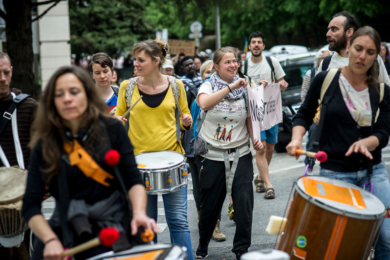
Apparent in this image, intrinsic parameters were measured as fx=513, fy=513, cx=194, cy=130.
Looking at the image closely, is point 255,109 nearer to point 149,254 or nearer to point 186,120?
point 186,120

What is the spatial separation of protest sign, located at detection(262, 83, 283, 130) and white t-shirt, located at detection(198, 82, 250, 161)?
92.5 inches

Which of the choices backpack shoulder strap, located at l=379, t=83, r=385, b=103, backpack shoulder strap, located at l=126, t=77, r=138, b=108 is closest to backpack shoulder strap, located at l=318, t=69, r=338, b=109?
backpack shoulder strap, located at l=379, t=83, r=385, b=103

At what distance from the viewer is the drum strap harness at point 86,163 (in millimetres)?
2887

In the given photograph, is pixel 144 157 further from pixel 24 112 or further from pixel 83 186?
pixel 83 186

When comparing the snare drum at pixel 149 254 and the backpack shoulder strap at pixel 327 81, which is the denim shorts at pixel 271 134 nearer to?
the backpack shoulder strap at pixel 327 81

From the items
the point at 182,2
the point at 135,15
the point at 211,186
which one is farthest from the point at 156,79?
the point at 135,15

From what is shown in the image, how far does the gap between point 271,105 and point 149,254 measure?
16.2 ft

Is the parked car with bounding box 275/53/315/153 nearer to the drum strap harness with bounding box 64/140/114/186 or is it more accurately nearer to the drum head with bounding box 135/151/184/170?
the drum head with bounding box 135/151/184/170

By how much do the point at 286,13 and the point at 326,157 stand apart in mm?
38055

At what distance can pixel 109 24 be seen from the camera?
31.0m

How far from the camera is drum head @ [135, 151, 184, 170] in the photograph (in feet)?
14.1

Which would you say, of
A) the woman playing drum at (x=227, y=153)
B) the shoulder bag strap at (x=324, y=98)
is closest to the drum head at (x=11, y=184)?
the woman playing drum at (x=227, y=153)

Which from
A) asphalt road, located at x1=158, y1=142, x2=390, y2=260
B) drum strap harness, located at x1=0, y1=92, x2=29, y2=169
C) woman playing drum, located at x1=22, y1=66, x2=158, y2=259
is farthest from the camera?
asphalt road, located at x1=158, y1=142, x2=390, y2=260

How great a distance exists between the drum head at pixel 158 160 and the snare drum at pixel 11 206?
3.17 ft
